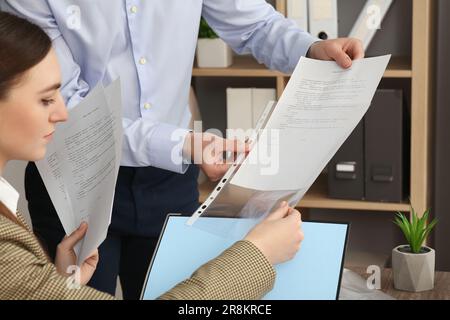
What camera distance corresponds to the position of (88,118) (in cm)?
129

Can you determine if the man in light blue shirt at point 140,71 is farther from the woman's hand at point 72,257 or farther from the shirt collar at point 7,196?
the shirt collar at point 7,196

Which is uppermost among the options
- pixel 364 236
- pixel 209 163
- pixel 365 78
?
pixel 365 78

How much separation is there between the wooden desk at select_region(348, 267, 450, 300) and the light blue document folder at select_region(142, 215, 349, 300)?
0.41 m

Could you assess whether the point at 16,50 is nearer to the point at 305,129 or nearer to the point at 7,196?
the point at 7,196

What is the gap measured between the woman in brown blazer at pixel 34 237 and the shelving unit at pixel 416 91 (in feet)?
5.30

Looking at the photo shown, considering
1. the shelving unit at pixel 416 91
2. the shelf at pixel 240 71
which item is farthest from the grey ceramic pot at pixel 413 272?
the shelf at pixel 240 71

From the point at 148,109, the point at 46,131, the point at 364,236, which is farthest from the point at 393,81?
the point at 46,131

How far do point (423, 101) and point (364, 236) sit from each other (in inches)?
31.7

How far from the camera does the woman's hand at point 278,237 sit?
1.15 metres

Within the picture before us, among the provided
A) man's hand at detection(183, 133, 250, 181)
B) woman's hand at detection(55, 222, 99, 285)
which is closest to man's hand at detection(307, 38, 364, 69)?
man's hand at detection(183, 133, 250, 181)

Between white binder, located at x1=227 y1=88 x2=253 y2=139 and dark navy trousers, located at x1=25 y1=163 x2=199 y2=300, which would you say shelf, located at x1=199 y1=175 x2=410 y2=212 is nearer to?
white binder, located at x1=227 y1=88 x2=253 y2=139

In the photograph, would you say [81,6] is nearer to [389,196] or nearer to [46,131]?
[46,131]

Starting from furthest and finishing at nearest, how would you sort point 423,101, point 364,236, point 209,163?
point 364,236 → point 423,101 → point 209,163

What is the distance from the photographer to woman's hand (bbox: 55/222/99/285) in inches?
53.2
